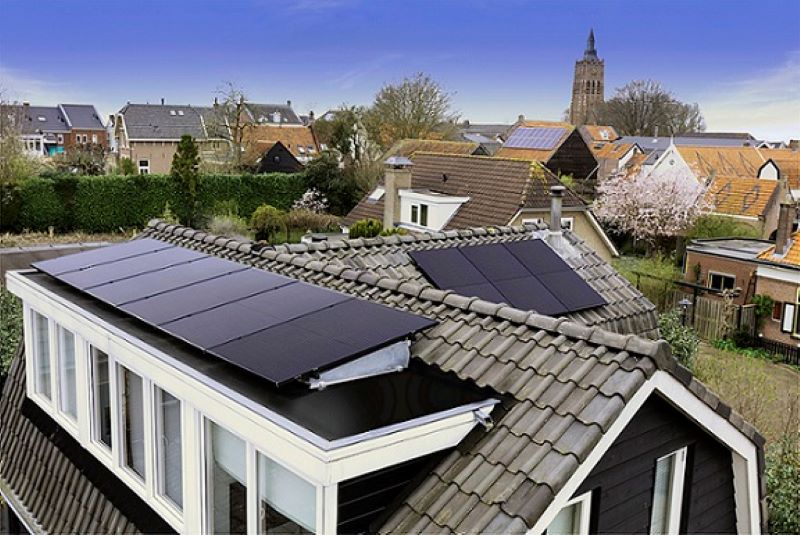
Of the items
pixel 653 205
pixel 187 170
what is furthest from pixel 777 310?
pixel 187 170

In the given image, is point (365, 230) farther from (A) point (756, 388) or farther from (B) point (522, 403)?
(B) point (522, 403)

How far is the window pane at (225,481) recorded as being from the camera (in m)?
3.90

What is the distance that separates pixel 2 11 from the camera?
1786cm

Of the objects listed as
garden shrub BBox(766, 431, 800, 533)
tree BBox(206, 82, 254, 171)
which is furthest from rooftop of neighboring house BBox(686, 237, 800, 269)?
tree BBox(206, 82, 254, 171)

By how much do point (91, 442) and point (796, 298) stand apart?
18.3m

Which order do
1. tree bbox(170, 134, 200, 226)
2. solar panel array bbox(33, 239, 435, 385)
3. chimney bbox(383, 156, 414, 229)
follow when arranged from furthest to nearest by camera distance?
tree bbox(170, 134, 200, 226)
chimney bbox(383, 156, 414, 229)
solar panel array bbox(33, 239, 435, 385)

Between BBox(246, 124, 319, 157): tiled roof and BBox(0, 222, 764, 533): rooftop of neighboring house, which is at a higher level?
BBox(246, 124, 319, 157): tiled roof

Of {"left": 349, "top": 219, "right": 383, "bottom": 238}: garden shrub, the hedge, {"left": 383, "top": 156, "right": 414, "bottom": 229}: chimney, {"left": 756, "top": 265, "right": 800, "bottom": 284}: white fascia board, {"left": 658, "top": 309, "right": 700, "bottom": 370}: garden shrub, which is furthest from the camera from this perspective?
the hedge

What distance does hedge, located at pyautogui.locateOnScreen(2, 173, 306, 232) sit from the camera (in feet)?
95.5

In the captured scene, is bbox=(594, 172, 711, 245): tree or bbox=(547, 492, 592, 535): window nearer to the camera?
bbox=(547, 492, 592, 535): window

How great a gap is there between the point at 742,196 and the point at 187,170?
23.6m

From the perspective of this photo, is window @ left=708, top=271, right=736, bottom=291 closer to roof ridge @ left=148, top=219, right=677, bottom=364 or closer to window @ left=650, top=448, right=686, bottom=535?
roof ridge @ left=148, top=219, right=677, bottom=364

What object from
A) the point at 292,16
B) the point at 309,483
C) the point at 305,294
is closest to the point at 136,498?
the point at 305,294

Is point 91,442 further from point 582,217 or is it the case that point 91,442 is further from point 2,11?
point 582,217
